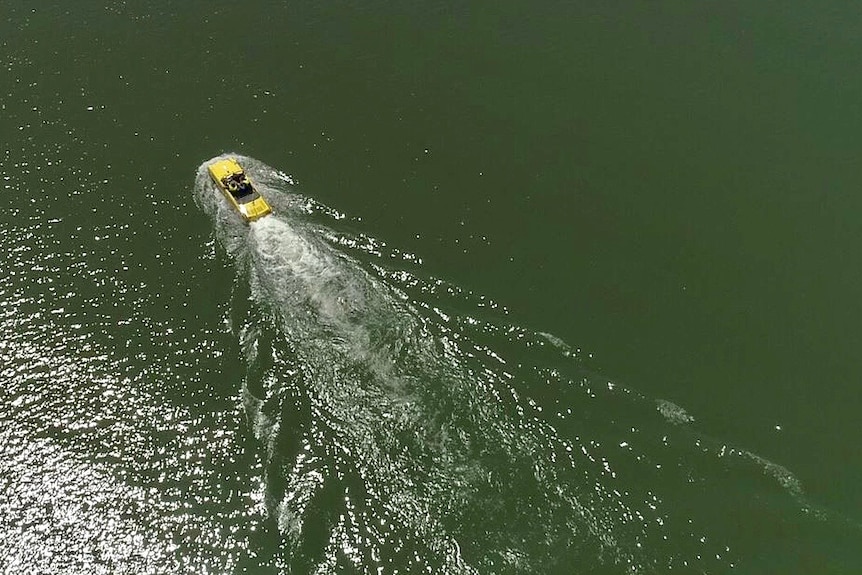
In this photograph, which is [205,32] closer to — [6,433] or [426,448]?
[6,433]

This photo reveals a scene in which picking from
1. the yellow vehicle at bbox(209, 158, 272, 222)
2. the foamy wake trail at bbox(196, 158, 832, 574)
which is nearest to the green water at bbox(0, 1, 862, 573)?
the foamy wake trail at bbox(196, 158, 832, 574)

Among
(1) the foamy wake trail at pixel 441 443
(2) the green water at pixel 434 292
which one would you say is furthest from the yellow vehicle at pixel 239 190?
(1) the foamy wake trail at pixel 441 443

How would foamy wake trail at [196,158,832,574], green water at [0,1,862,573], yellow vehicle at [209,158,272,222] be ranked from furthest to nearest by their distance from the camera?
yellow vehicle at [209,158,272,222] → green water at [0,1,862,573] → foamy wake trail at [196,158,832,574]

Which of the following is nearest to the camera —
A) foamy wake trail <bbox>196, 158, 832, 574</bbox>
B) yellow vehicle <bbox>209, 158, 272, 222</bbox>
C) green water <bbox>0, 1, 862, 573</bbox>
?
foamy wake trail <bbox>196, 158, 832, 574</bbox>

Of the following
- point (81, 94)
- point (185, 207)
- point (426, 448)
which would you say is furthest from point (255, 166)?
point (426, 448)

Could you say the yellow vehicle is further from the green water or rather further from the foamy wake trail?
the foamy wake trail

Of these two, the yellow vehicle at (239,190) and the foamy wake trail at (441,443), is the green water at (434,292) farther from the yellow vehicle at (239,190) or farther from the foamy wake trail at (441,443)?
the yellow vehicle at (239,190)

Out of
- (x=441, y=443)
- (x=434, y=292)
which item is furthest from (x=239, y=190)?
(x=441, y=443)

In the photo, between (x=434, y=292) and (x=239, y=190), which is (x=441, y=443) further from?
(x=239, y=190)
